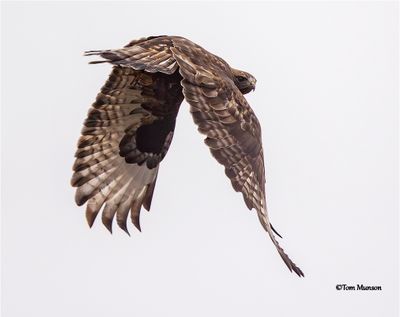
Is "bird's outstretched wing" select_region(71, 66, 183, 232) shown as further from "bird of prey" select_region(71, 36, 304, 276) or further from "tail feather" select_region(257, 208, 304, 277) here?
"tail feather" select_region(257, 208, 304, 277)

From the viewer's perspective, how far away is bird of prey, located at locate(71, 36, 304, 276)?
14547 mm

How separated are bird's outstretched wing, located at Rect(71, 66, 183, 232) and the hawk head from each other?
88 centimetres

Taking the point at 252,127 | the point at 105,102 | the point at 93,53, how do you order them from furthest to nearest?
1. the point at 105,102
2. the point at 252,127
3. the point at 93,53

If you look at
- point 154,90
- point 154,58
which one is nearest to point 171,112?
point 154,90

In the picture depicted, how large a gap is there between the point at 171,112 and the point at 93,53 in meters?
2.34

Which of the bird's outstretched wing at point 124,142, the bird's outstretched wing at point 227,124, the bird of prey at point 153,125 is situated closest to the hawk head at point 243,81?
the bird of prey at point 153,125

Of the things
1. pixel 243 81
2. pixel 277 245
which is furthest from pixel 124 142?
pixel 277 245

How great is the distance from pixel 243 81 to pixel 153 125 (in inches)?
46.4

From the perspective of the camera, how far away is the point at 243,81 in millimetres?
16562

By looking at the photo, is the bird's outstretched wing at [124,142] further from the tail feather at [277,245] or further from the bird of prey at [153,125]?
the tail feather at [277,245]

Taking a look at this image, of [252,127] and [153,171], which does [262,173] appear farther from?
[153,171]

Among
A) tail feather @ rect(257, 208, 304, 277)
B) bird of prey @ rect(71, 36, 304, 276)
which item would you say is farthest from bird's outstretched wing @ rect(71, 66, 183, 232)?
tail feather @ rect(257, 208, 304, 277)

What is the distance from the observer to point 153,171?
1694 centimetres

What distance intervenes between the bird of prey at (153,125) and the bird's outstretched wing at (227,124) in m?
0.01
